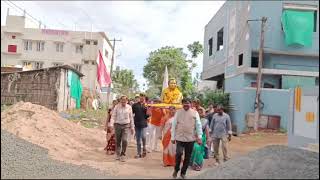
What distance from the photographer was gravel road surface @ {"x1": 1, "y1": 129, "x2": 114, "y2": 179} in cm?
899

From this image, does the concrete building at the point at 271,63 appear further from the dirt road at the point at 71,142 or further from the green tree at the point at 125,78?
the green tree at the point at 125,78

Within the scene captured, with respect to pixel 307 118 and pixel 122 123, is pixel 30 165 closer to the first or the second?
pixel 122 123

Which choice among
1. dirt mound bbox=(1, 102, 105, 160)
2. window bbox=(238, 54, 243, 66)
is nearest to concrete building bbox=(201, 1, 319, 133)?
window bbox=(238, 54, 243, 66)

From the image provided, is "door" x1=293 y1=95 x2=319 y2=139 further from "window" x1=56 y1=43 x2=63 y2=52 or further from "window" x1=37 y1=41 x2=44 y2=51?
"window" x1=37 y1=41 x2=44 y2=51

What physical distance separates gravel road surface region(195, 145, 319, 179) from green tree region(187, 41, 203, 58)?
57234mm

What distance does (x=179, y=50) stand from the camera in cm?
6675

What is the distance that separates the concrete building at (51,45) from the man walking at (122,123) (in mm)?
46683

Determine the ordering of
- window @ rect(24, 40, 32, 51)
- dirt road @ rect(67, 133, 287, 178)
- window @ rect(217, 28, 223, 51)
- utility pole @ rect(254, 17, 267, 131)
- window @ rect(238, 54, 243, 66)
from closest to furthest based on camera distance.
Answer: dirt road @ rect(67, 133, 287, 178), utility pole @ rect(254, 17, 267, 131), window @ rect(238, 54, 243, 66), window @ rect(217, 28, 223, 51), window @ rect(24, 40, 32, 51)

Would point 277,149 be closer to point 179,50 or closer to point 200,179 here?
point 200,179

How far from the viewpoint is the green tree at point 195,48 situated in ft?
213

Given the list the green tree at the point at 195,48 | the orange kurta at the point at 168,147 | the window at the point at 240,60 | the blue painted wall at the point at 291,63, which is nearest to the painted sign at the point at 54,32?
the green tree at the point at 195,48

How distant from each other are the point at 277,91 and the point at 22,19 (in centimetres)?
4277

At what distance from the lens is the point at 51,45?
59781mm

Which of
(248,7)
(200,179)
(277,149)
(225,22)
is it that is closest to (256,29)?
(248,7)
